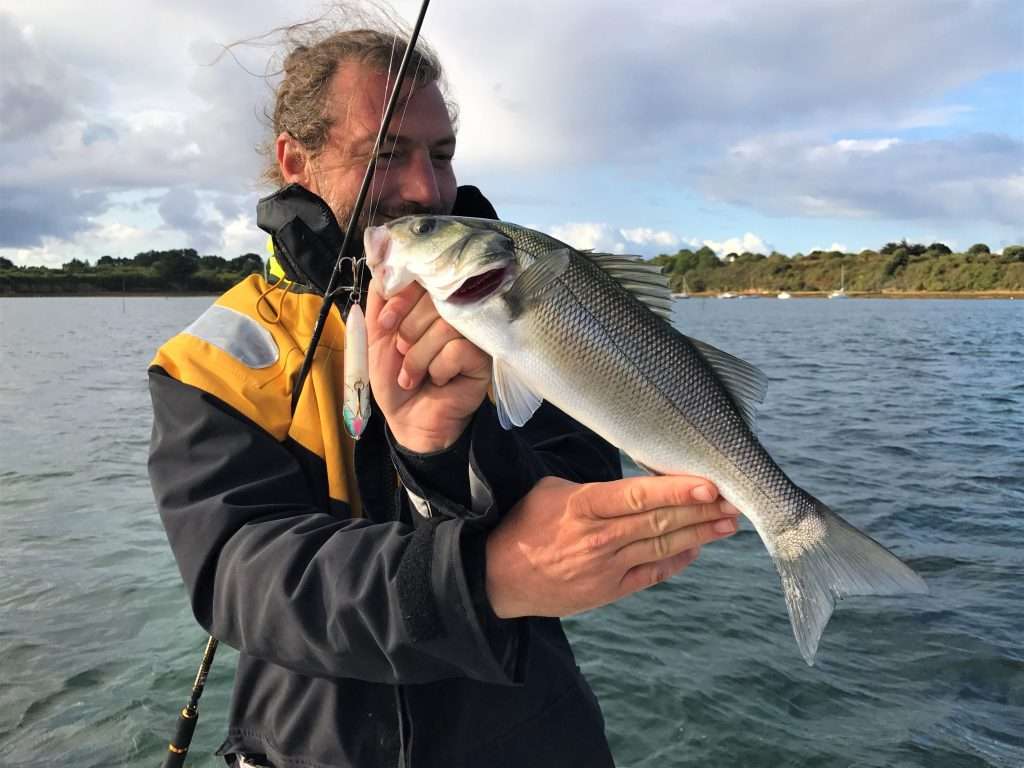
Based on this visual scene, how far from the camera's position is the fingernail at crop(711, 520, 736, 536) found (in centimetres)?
211

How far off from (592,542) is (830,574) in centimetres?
82

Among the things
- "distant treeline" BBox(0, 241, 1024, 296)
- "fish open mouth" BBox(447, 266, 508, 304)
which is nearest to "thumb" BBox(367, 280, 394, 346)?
"fish open mouth" BBox(447, 266, 508, 304)

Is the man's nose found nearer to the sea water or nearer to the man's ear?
the man's ear

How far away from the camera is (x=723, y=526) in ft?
6.96

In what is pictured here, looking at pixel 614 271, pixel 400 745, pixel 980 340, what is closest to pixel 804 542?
pixel 614 271

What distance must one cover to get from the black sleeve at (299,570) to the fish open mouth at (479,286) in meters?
0.66

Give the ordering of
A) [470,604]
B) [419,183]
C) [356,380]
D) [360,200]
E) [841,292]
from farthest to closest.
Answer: [841,292] → [419,183] → [360,200] → [356,380] → [470,604]

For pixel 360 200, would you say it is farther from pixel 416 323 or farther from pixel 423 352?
pixel 423 352

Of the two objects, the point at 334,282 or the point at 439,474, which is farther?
the point at 334,282

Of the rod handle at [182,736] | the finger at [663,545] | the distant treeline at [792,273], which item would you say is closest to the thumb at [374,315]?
the finger at [663,545]

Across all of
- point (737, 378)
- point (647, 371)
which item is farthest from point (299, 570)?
point (737, 378)

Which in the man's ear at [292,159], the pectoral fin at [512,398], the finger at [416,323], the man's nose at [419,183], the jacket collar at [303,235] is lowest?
the pectoral fin at [512,398]

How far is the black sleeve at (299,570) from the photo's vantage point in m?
1.94

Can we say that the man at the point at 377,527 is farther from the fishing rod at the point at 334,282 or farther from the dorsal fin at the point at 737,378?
the dorsal fin at the point at 737,378
